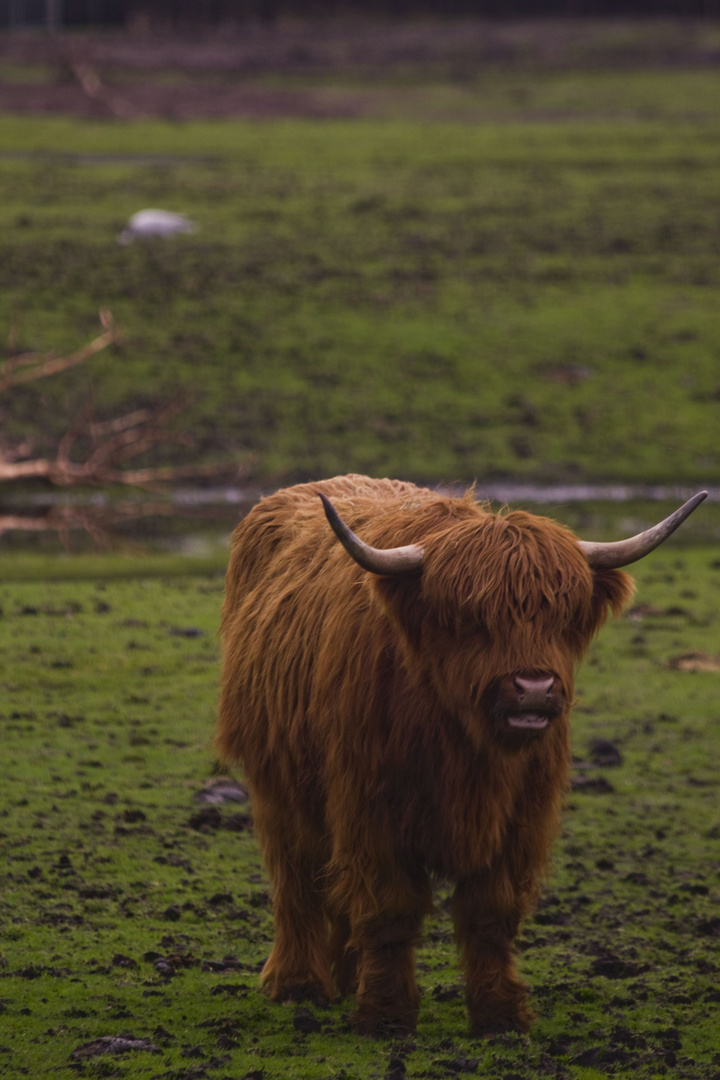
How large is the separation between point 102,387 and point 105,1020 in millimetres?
11761

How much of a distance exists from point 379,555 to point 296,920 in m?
1.30

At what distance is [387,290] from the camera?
18219 mm

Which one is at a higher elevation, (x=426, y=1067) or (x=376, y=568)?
(x=376, y=568)

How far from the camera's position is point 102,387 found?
49.8ft

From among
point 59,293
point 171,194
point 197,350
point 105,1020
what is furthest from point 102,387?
point 105,1020

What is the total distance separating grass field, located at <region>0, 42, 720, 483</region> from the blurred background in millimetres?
48

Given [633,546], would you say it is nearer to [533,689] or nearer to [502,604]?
[502,604]

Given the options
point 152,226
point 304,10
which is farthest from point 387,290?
point 304,10

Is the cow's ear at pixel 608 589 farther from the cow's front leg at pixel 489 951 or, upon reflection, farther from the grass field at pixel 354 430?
the grass field at pixel 354 430

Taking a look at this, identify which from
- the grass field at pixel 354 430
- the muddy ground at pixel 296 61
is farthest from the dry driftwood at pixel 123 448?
the muddy ground at pixel 296 61

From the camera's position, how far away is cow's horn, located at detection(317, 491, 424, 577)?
363 cm

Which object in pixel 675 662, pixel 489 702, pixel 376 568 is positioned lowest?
pixel 675 662

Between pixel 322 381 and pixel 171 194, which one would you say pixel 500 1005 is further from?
pixel 171 194

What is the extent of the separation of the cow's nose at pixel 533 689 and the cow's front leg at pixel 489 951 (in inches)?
25.4
